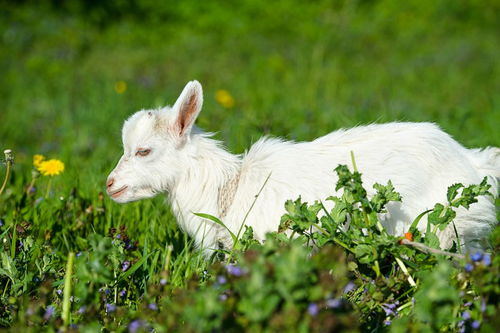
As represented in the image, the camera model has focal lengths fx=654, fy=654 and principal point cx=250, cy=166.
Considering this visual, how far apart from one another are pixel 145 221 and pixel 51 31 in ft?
27.9

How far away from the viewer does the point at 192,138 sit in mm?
3729

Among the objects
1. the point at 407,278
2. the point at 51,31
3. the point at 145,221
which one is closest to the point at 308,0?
the point at 51,31

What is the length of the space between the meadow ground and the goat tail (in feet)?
2.71

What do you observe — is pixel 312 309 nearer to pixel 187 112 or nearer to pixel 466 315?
pixel 466 315

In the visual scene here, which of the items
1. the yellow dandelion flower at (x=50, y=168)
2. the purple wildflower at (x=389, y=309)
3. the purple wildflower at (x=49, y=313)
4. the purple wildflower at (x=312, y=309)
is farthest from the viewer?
the yellow dandelion flower at (x=50, y=168)

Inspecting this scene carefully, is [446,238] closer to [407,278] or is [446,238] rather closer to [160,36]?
[407,278]

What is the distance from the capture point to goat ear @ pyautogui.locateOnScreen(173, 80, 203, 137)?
11.6 ft

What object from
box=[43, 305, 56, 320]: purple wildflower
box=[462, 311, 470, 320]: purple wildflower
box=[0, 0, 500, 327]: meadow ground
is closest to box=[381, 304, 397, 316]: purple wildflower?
box=[462, 311, 470, 320]: purple wildflower

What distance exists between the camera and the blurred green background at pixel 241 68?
5.96 metres

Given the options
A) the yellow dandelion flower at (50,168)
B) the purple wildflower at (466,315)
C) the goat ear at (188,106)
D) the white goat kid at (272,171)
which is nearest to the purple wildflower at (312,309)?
the purple wildflower at (466,315)

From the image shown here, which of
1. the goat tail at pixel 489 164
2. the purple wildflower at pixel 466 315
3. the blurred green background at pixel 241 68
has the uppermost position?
the goat tail at pixel 489 164

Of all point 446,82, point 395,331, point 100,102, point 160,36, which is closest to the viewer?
point 395,331

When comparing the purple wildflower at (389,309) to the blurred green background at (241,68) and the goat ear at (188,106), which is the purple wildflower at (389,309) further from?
the blurred green background at (241,68)

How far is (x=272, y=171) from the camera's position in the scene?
359cm
